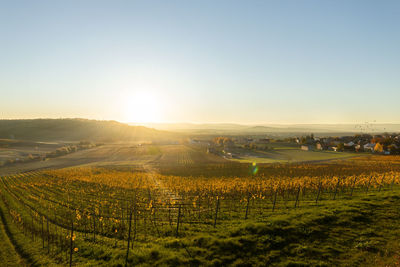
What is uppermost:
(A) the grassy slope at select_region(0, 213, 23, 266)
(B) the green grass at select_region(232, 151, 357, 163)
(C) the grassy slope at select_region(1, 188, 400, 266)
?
(C) the grassy slope at select_region(1, 188, 400, 266)

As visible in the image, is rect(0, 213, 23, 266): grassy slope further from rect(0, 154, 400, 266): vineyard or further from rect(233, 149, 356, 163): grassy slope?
rect(233, 149, 356, 163): grassy slope

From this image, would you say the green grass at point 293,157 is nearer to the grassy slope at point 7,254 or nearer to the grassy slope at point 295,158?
the grassy slope at point 295,158

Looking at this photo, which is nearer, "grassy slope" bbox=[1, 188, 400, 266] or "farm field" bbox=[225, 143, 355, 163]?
"grassy slope" bbox=[1, 188, 400, 266]

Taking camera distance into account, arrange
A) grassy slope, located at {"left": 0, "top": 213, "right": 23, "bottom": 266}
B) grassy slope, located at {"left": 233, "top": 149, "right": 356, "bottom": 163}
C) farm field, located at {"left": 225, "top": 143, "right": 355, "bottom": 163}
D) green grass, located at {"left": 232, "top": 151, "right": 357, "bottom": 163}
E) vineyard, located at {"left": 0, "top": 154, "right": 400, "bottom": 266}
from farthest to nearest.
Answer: farm field, located at {"left": 225, "top": 143, "right": 355, "bottom": 163} < grassy slope, located at {"left": 233, "top": 149, "right": 356, "bottom": 163} < green grass, located at {"left": 232, "top": 151, "right": 357, "bottom": 163} < grassy slope, located at {"left": 0, "top": 213, "right": 23, "bottom": 266} < vineyard, located at {"left": 0, "top": 154, "right": 400, "bottom": 266}

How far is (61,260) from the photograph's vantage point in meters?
11.2

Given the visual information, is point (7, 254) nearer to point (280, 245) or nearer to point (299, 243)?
point (280, 245)

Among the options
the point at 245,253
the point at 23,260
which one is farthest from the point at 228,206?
the point at 23,260

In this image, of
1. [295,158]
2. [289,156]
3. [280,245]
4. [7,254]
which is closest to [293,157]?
[295,158]

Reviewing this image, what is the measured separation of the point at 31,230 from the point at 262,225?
1660cm

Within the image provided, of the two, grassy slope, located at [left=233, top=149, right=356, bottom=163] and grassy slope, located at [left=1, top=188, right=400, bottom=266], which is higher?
grassy slope, located at [left=1, top=188, right=400, bottom=266]

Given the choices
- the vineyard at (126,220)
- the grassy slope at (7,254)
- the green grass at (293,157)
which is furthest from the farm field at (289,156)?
the grassy slope at (7,254)

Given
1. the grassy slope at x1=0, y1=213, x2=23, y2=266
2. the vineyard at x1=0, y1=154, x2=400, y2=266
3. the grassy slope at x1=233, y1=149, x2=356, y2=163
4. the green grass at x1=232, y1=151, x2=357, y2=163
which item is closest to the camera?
the vineyard at x1=0, y1=154, x2=400, y2=266

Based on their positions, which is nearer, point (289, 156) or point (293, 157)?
point (293, 157)

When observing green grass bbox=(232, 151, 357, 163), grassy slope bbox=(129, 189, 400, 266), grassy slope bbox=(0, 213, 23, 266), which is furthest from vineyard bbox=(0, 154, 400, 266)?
green grass bbox=(232, 151, 357, 163)
